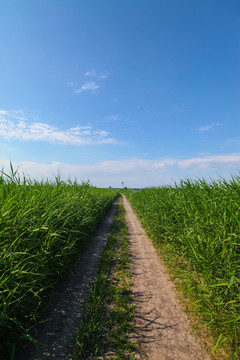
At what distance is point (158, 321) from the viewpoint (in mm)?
2543

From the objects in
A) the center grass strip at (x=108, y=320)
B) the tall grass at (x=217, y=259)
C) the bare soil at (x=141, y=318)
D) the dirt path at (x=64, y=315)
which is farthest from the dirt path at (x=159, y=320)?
the dirt path at (x=64, y=315)

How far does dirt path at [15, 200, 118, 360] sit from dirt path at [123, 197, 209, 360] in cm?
98

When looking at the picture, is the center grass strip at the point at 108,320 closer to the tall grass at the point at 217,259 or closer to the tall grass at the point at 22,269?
the tall grass at the point at 22,269

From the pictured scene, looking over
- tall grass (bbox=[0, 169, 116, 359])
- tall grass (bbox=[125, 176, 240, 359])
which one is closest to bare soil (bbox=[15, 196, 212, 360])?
tall grass (bbox=[0, 169, 116, 359])

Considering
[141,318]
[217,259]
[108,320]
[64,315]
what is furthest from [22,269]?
[217,259]

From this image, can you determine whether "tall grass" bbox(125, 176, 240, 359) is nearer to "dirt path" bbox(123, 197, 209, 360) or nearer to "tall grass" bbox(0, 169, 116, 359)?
"dirt path" bbox(123, 197, 209, 360)

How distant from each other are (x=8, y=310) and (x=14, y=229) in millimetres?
1105

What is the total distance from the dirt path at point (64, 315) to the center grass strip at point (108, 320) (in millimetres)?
160

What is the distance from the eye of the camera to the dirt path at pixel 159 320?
2.08 meters

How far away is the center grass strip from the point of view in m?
2.02

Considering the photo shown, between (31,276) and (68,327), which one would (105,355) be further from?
(31,276)

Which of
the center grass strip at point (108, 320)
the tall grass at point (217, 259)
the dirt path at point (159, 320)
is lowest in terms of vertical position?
the dirt path at point (159, 320)

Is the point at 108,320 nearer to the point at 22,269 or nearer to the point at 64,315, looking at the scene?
the point at 64,315

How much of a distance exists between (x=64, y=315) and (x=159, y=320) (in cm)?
153
